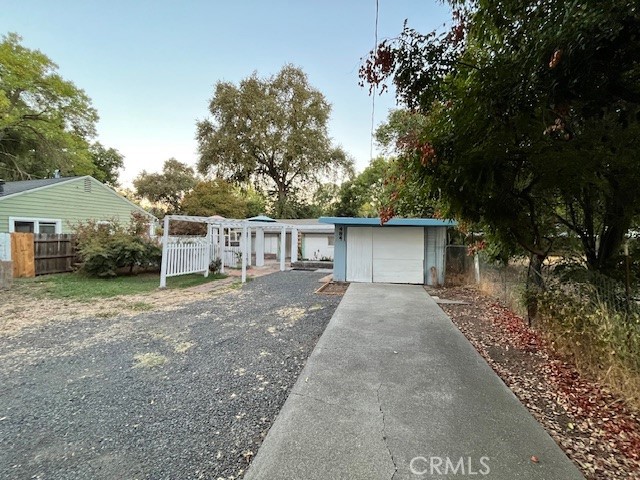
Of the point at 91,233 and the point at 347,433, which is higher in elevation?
the point at 91,233

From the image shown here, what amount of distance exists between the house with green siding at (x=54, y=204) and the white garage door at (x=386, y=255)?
8.75 meters

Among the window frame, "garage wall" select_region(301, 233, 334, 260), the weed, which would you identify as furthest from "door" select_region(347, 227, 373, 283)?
the window frame

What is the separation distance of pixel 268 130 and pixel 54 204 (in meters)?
15.9

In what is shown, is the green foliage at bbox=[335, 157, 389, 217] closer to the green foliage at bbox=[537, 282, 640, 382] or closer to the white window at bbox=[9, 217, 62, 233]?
the white window at bbox=[9, 217, 62, 233]

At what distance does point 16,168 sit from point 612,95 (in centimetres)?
2561

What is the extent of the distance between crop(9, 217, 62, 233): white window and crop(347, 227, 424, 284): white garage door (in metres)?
12.0

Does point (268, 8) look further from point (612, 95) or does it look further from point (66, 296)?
point (66, 296)

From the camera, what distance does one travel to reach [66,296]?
24.5 ft

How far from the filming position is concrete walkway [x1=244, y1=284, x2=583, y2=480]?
1969 millimetres

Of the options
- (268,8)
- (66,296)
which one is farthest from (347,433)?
(268,8)

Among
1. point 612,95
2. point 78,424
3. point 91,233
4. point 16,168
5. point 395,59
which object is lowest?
point 78,424

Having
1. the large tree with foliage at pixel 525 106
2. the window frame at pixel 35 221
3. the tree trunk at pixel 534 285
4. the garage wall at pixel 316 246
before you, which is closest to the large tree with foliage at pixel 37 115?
the window frame at pixel 35 221

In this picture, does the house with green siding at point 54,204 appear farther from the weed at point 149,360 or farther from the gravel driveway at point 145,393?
the weed at point 149,360

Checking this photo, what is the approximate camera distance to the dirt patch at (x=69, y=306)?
5.61 metres
